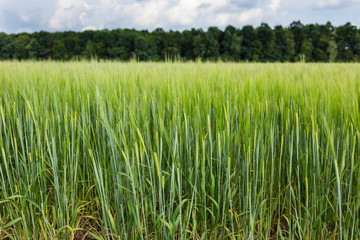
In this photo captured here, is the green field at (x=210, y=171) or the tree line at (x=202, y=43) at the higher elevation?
the tree line at (x=202, y=43)

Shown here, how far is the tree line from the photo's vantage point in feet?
50.6

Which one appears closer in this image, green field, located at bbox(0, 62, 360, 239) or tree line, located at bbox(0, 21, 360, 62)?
green field, located at bbox(0, 62, 360, 239)

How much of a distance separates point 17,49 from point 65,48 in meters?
3.62

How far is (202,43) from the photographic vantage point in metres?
15.5

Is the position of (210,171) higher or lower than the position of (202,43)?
lower

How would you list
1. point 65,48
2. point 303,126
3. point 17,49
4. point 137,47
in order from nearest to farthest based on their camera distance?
point 303,126, point 137,47, point 65,48, point 17,49

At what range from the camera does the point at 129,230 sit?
1218 millimetres

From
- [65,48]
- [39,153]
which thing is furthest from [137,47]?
[39,153]

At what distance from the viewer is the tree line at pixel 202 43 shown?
15.4 m

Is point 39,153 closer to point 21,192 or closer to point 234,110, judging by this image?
point 21,192

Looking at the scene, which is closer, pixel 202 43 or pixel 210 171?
pixel 210 171

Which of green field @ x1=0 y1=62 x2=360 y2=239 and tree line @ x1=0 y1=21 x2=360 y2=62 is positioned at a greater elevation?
tree line @ x1=0 y1=21 x2=360 y2=62

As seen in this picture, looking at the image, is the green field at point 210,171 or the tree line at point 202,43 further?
the tree line at point 202,43

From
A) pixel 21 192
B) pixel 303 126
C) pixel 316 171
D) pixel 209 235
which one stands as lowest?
pixel 209 235
